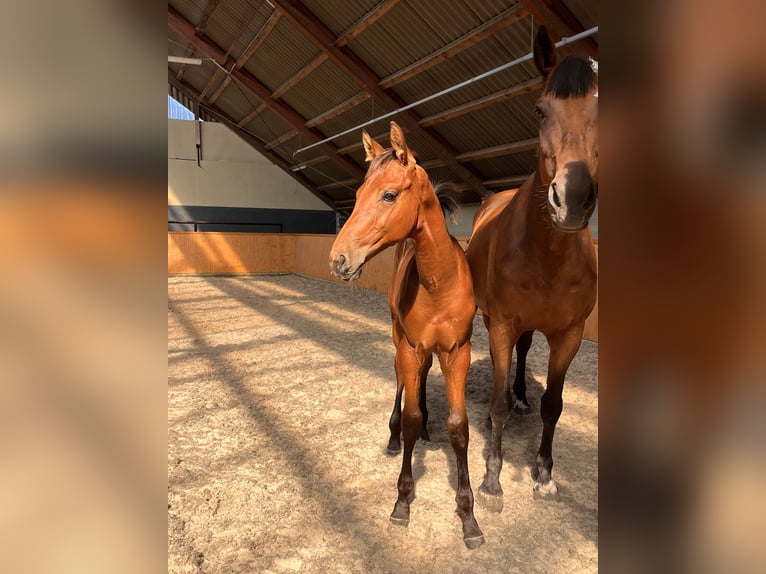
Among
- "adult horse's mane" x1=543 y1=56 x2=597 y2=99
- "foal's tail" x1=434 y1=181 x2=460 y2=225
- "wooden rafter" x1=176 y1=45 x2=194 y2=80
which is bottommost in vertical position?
"foal's tail" x1=434 y1=181 x2=460 y2=225

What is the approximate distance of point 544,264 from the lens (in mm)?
2029

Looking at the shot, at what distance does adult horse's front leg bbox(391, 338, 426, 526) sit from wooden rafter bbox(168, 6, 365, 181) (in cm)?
1184

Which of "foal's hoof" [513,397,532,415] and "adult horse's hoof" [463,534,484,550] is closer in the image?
"adult horse's hoof" [463,534,484,550]

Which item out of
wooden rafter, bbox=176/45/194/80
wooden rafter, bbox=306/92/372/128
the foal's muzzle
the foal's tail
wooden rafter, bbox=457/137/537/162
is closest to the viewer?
the foal's muzzle

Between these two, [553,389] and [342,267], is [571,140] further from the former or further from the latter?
[553,389]

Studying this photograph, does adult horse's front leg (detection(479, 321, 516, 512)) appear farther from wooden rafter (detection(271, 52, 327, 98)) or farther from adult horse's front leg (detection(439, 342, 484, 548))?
wooden rafter (detection(271, 52, 327, 98))

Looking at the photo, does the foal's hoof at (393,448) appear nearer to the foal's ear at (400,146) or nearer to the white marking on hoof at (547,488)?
the white marking on hoof at (547,488)

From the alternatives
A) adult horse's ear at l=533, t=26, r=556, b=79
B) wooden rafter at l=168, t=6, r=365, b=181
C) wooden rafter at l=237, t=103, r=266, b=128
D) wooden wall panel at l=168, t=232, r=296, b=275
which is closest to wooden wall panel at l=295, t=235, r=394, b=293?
wooden wall panel at l=168, t=232, r=296, b=275
